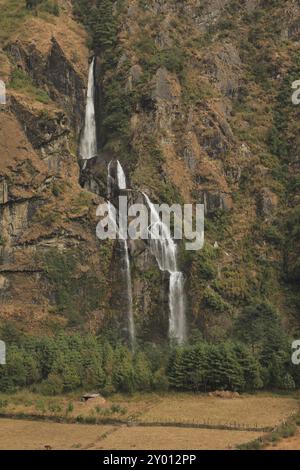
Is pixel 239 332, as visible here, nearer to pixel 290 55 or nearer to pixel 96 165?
pixel 96 165

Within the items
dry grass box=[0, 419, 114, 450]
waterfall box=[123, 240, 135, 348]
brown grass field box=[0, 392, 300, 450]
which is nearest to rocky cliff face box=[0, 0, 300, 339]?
waterfall box=[123, 240, 135, 348]

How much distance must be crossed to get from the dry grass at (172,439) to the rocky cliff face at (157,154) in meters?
23.6

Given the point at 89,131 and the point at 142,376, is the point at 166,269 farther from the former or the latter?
the point at 89,131

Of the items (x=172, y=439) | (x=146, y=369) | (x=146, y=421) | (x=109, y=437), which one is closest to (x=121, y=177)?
(x=146, y=369)

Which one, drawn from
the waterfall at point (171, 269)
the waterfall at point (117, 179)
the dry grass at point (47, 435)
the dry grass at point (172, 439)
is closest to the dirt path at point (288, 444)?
the dry grass at point (172, 439)

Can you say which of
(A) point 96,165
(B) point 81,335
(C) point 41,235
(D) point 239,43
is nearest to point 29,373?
(B) point 81,335

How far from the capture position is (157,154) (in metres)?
83.0

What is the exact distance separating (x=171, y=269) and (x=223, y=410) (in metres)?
21.2

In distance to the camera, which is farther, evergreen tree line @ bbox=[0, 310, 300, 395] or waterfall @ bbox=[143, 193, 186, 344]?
waterfall @ bbox=[143, 193, 186, 344]

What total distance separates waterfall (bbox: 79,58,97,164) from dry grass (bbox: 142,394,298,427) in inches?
1331

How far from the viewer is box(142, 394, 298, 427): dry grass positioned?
5378cm

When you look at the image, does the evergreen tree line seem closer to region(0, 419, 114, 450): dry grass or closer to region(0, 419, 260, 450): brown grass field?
region(0, 419, 114, 450): dry grass

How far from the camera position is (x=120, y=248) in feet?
249

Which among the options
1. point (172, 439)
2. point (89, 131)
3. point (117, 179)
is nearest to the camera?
point (172, 439)
